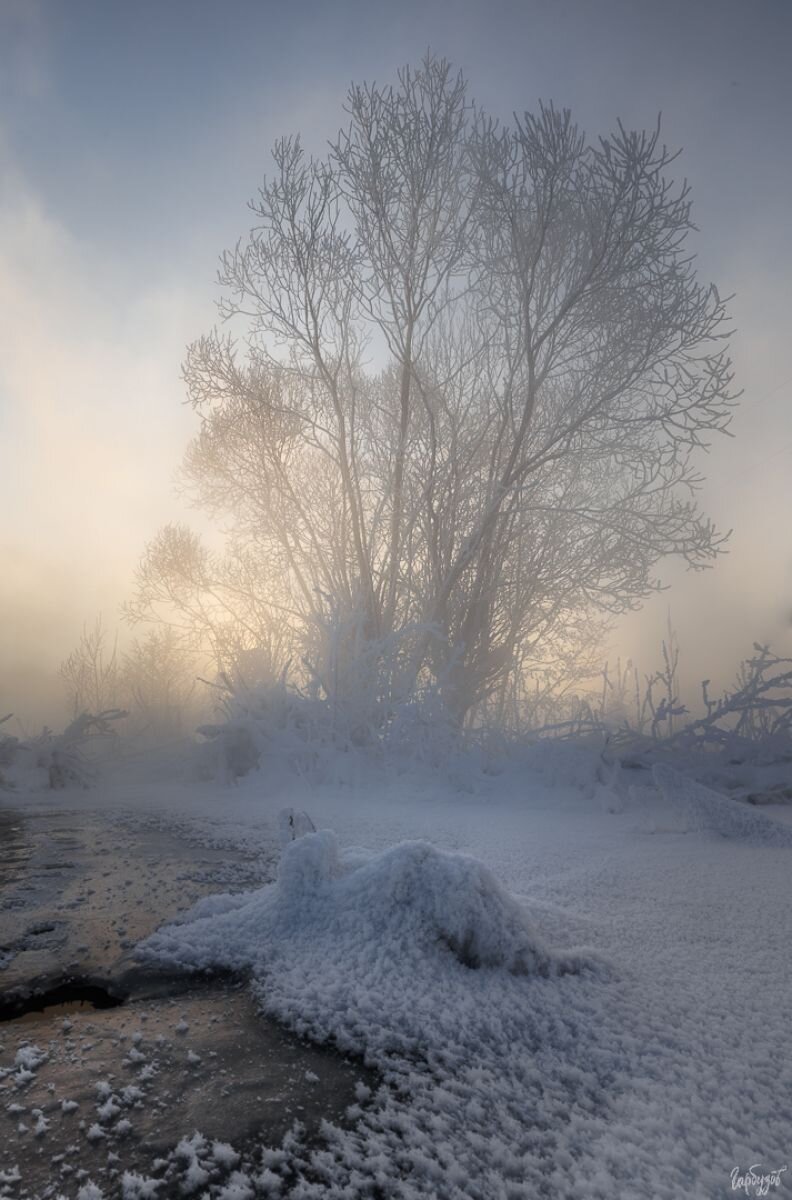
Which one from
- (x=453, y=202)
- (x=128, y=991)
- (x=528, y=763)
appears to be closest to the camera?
(x=128, y=991)

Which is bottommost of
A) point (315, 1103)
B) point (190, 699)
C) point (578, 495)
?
A: point (315, 1103)

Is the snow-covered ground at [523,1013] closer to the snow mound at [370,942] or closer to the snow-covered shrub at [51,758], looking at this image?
the snow mound at [370,942]

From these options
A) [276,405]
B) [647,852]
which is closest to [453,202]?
[276,405]

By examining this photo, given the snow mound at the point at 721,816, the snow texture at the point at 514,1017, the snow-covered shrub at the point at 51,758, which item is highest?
the snow-covered shrub at the point at 51,758

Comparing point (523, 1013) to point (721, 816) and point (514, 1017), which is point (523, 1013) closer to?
point (514, 1017)

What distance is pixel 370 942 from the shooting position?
3.64 ft

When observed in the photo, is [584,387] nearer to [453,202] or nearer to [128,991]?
[453,202]

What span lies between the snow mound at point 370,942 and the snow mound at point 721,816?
1.85 m

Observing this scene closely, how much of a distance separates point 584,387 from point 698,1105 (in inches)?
256

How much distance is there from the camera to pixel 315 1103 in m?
0.75

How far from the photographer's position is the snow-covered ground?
2.13 feet

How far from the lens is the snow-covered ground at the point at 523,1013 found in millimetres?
648

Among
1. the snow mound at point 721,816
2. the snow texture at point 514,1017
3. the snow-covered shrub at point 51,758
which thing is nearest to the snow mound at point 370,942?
the snow texture at point 514,1017

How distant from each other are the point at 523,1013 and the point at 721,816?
212 cm
